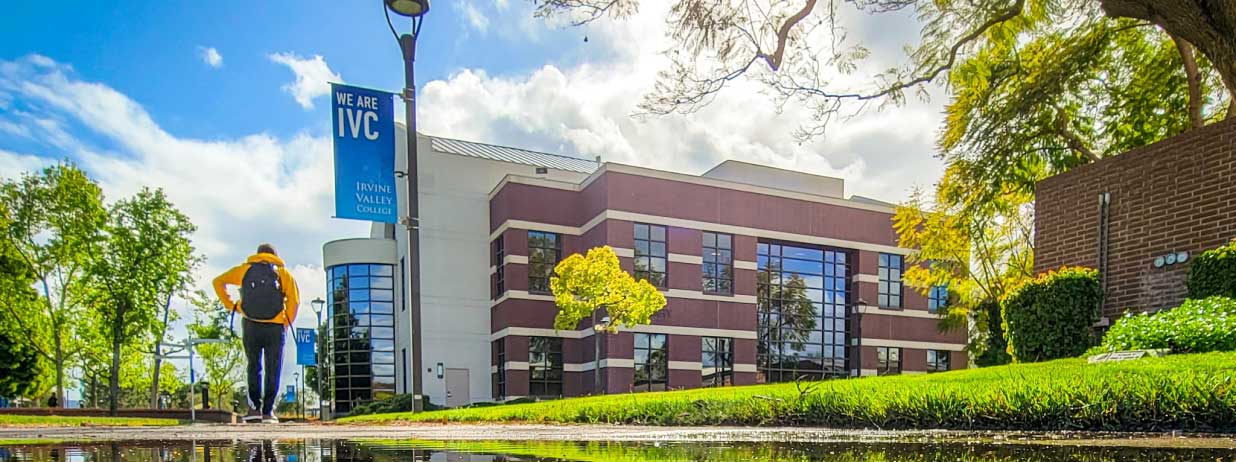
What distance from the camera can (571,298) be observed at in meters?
27.0

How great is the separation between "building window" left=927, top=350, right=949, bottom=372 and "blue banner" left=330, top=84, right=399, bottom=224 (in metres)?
35.6

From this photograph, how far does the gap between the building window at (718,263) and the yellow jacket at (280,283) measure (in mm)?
27554

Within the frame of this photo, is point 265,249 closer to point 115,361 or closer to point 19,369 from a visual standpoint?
point 115,361

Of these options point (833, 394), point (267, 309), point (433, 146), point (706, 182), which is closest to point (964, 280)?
point (706, 182)

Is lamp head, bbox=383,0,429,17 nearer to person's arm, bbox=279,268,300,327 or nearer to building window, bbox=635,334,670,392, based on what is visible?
person's arm, bbox=279,268,300,327

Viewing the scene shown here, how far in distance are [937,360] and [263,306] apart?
39.2 m

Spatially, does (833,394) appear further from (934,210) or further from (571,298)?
(571,298)

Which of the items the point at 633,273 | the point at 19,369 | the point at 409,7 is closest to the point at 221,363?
the point at 19,369

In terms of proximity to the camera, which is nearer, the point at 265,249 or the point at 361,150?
the point at 265,249

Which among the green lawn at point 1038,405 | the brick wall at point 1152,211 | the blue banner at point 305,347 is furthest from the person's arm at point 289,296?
the blue banner at point 305,347

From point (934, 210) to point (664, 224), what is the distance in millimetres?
12672

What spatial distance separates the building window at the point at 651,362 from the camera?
30.0 m

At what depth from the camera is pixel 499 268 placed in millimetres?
33531

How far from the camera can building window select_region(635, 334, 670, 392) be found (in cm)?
3005
